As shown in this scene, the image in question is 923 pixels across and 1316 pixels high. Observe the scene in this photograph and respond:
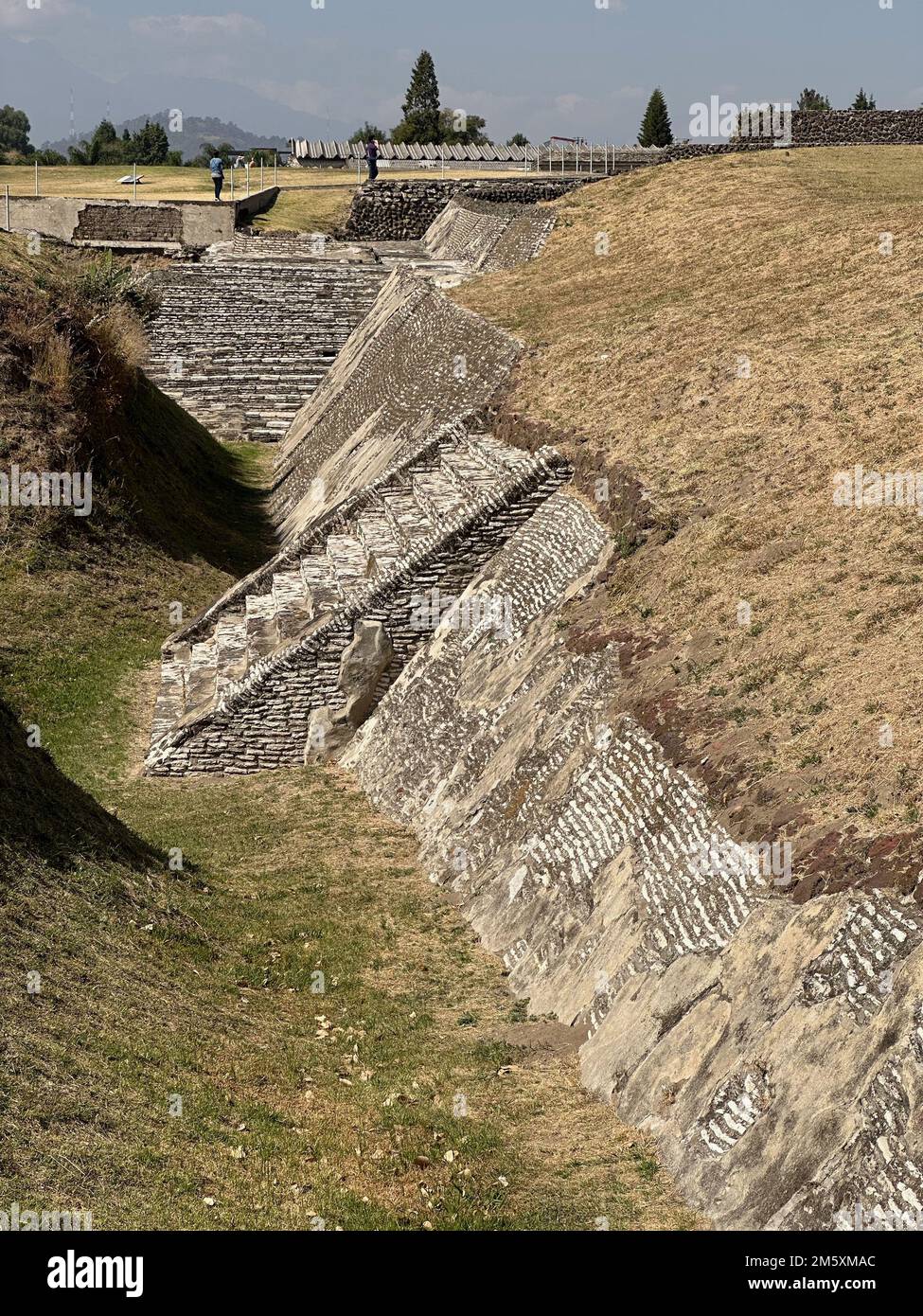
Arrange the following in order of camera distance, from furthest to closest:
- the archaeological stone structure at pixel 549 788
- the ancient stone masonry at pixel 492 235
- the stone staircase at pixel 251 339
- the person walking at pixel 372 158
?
the person walking at pixel 372 158, the stone staircase at pixel 251 339, the ancient stone masonry at pixel 492 235, the archaeological stone structure at pixel 549 788

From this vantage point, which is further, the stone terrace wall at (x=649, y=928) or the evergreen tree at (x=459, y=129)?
the evergreen tree at (x=459, y=129)

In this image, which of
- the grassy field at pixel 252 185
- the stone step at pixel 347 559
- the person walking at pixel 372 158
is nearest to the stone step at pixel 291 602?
the stone step at pixel 347 559

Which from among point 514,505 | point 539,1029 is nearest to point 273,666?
point 514,505

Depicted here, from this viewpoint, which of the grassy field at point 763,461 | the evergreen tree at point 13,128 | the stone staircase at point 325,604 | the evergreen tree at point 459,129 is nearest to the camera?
the grassy field at point 763,461

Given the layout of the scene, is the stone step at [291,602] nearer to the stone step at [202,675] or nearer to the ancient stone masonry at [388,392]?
the stone step at [202,675]

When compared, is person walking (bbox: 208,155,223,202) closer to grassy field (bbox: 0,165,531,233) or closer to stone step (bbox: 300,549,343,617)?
grassy field (bbox: 0,165,531,233)

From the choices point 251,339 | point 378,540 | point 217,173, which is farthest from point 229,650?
point 217,173
